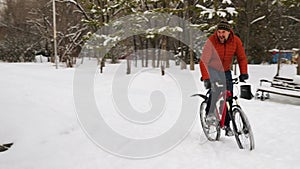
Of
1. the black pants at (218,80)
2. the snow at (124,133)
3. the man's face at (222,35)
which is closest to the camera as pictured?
the snow at (124,133)

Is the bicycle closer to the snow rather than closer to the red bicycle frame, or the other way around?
the red bicycle frame

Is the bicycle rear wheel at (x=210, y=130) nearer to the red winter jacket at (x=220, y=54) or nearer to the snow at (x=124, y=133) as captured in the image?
the snow at (x=124, y=133)

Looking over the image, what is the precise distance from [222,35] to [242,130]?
1232 millimetres

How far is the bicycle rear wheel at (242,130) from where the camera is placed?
3.55m

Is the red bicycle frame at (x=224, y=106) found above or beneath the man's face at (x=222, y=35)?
beneath

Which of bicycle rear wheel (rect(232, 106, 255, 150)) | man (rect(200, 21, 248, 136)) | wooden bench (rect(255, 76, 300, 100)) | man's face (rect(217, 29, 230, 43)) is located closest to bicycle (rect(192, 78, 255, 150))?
bicycle rear wheel (rect(232, 106, 255, 150))

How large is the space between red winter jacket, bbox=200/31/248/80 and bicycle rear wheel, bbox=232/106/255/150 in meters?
0.55

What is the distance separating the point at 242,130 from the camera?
364 centimetres

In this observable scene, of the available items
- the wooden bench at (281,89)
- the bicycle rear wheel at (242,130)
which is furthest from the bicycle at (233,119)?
the wooden bench at (281,89)

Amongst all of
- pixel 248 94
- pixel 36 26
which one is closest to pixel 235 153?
pixel 248 94

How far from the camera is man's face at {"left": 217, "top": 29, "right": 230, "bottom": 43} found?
11.6ft

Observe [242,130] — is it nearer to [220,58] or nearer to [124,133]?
[220,58]

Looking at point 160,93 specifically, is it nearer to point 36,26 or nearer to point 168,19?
point 168,19

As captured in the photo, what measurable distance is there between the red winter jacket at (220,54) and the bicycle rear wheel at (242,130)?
1.80ft
